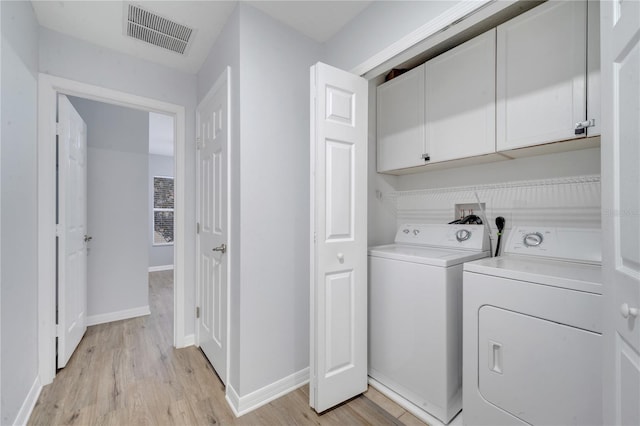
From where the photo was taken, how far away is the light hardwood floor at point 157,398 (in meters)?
1.58

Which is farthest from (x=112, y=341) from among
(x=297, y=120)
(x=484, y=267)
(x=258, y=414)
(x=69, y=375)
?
(x=484, y=267)

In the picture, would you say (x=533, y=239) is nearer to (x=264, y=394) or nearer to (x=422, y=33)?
(x=422, y=33)

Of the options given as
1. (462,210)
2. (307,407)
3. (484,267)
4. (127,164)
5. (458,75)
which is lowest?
(307,407)

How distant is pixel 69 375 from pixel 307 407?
5.76ft

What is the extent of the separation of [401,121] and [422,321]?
138 cm

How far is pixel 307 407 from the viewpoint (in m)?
1.68

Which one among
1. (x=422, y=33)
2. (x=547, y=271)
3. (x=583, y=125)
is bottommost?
(x=547, y=271)

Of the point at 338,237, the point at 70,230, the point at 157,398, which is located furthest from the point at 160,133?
the point at 338,237

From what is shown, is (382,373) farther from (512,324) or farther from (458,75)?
(458,75)

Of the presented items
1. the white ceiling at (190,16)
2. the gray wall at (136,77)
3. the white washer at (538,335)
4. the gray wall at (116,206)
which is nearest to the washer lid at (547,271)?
the white washer at (538,335)

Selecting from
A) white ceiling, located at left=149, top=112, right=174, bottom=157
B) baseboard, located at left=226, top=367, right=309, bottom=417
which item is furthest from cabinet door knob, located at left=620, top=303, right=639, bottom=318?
white ceiling, located at left=149, top=112, right=174, bottom=157

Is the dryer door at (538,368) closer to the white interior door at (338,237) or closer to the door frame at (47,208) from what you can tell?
the white interior door at (338,237)

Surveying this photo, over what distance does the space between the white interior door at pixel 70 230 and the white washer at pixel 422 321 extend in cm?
228

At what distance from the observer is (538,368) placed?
47.4 inches
